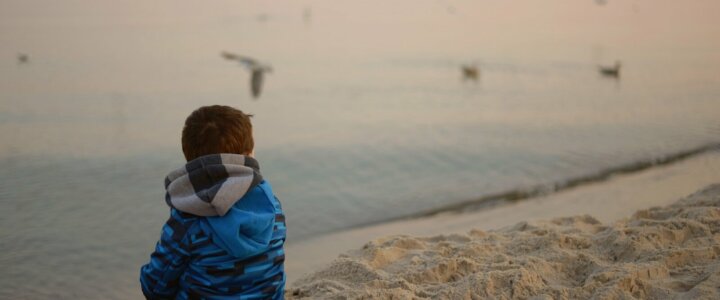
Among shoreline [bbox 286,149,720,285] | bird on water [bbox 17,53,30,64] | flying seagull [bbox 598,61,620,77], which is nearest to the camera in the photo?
shoreline [bbox 286,149,720,285]

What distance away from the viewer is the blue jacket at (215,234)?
3.00m

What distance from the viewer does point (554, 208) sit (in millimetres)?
7410

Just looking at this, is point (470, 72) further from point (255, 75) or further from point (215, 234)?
point (215, 234)

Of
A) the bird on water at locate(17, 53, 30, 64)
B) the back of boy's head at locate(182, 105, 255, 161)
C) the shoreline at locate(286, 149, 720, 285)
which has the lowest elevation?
the shoreline at locate(286, 149, 720, 285)

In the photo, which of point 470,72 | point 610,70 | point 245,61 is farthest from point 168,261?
point 610,70

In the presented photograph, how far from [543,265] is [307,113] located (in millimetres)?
7639

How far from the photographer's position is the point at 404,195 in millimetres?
7891

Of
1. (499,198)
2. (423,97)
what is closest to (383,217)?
(499,198)

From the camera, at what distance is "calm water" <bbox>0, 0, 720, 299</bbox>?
6859mm

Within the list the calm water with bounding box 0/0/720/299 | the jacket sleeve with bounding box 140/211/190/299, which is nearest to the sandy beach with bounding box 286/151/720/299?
the jacket sleeve with bounding box 140/211/190/299

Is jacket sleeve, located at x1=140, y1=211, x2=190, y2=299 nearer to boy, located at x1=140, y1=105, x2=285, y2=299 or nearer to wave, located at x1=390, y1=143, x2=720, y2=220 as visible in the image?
boy, located at x1=140, y1=105, x2=285, y2=299

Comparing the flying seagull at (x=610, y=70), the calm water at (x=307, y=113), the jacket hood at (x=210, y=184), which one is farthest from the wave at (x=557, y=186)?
the flying seagull at (x=610, y=70)

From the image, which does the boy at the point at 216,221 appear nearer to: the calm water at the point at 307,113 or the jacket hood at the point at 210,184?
the jacket hood at the point at 210,184

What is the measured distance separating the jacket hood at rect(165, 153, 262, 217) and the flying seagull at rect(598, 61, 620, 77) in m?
14.6
